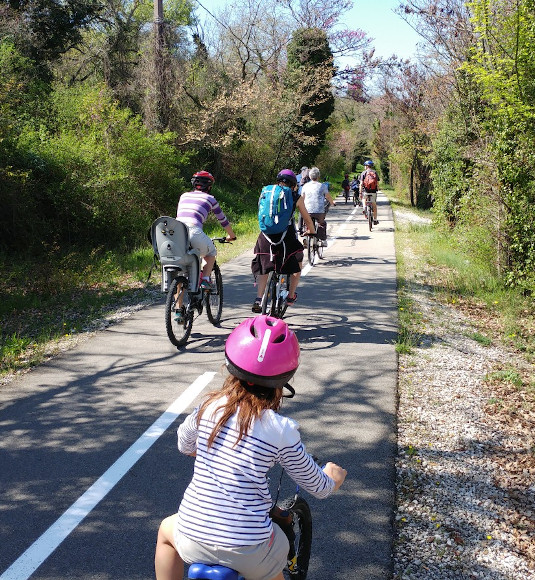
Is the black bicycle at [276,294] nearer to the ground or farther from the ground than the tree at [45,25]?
nearer to the ground

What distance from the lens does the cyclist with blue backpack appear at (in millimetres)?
7527

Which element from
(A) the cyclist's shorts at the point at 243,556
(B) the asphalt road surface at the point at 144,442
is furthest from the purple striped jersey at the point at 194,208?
(A) the cyclist's shorts at the point at 243,556

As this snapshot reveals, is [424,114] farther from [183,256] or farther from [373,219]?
[183,256]

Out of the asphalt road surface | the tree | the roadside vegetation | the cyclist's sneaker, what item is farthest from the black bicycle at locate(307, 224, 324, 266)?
the tree

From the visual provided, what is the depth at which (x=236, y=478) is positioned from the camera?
220cm

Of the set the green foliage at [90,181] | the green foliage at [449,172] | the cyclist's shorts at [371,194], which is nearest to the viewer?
the green foliage at [90,181]

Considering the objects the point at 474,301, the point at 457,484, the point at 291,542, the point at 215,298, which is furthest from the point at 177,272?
the point at 474,301

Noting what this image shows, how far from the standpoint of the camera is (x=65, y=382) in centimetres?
609

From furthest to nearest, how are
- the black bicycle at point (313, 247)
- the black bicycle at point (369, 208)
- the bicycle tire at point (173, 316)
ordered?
the black bicycle at point (369, 208) < the black bicycle at point (313, 247) < the bicycle tire at point (173, 316)

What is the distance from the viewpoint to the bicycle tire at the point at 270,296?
7719 mm

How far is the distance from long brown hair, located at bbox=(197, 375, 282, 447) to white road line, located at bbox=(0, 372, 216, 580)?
5.41ft

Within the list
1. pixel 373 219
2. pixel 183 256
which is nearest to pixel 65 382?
pixel 183 256

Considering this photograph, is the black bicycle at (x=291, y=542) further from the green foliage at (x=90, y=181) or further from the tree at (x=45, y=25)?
the tree at (x=45, y=25)

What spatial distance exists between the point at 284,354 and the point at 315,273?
34.0 feet
